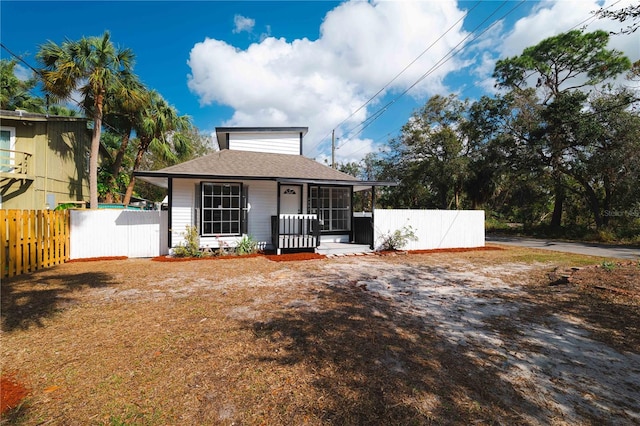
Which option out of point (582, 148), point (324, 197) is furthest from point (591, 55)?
point (324, 197)

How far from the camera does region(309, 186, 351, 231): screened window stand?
11.9 m

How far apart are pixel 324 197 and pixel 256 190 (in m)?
2.97

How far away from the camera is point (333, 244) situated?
39.1 ft

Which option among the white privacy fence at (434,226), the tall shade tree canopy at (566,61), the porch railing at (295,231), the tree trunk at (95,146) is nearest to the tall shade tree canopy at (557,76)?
the tall shade tree canopy at (566,61)

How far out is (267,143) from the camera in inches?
544

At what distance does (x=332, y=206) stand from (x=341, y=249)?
7.17 feet

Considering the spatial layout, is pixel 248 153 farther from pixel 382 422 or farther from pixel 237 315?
pixel 382 422

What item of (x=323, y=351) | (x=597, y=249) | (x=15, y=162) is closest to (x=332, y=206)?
(x=323, y=351)

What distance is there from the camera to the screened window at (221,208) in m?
9.93

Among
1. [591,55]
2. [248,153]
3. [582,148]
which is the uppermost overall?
[591,55]

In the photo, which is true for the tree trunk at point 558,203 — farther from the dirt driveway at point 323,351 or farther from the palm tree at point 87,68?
the palm tree at point 87,68

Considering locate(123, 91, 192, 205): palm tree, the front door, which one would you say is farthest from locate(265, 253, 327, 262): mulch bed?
locate(123, 91, 192, 205): palm tree

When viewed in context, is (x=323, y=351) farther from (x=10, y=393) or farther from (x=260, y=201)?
(x=260, y=201)

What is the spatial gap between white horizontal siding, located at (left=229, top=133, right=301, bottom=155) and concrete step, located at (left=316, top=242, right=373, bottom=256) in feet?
18.0
